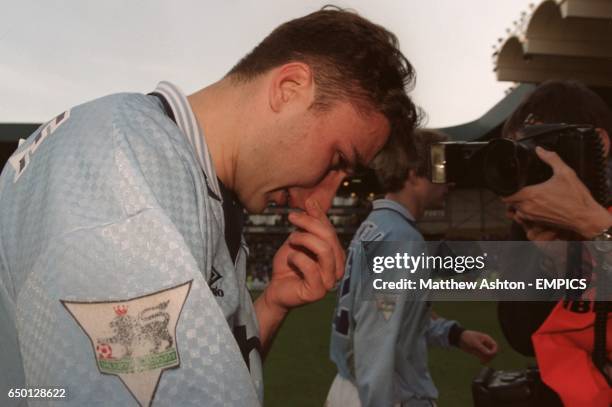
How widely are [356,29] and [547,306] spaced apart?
1.13 meters

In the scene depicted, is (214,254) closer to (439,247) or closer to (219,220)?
(219,220)

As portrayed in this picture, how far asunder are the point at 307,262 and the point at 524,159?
0.76m

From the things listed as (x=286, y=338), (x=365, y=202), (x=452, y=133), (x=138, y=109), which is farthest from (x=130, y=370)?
(x=365, y=202)

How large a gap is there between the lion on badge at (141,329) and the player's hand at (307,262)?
1.65 feet

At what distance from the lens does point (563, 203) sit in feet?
5.00

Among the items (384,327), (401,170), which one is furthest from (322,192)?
(401,170)

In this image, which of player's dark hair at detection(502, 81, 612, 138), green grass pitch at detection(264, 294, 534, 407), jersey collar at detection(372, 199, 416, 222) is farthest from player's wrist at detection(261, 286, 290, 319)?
green grass pitch at detection(264, 294, 534, 407)

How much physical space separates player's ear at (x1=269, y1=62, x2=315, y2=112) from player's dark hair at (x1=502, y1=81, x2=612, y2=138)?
3.09 ft

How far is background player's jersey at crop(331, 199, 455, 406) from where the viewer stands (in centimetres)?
247

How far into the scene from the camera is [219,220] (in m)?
0.87

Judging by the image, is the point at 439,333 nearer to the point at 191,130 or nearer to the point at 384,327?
the point at 384,327

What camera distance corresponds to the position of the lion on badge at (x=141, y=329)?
Result: 0.65m

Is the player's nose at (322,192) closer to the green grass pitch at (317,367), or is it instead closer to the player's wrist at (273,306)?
the player's wrist at (273,306)

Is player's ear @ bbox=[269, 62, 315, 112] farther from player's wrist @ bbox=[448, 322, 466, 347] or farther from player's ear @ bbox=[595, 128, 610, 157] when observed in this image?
player's wrist @ bbox=[448, 322, 466, 347]
